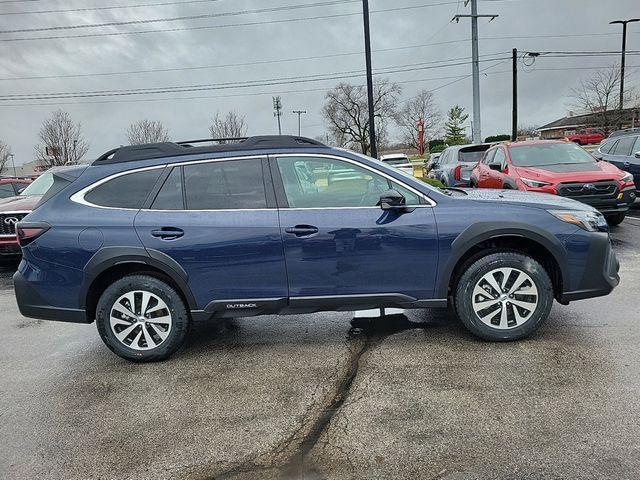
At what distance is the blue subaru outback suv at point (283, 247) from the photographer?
3941 millimetres

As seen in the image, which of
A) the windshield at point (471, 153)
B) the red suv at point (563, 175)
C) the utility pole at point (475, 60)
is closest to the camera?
the red suv at point (563, 175)

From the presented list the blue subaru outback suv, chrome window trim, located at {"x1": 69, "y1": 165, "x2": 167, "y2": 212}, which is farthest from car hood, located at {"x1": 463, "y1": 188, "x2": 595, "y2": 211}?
chrome window trim, located at {"x1": 69, "y1": 165, "x2": 167, "y2": 212}

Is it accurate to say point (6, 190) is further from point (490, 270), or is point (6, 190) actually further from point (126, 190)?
point (490, 270)

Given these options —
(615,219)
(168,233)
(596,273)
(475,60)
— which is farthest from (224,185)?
(475,60)

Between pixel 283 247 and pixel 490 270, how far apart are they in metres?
1.72

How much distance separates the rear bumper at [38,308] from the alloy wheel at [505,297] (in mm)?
3353

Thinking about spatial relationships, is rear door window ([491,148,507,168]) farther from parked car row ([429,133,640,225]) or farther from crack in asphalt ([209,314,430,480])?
crack in asphalt ([209,314,430,480])

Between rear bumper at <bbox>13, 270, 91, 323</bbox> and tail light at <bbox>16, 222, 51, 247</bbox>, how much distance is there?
0.33 meters

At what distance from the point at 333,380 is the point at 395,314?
5.34 feet

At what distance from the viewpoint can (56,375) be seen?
4.08 metres

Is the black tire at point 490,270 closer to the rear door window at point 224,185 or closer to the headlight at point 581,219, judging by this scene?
the headlight at point 581,219

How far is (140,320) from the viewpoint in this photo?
4.08m

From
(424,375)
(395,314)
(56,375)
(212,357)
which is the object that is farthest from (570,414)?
(56,375)

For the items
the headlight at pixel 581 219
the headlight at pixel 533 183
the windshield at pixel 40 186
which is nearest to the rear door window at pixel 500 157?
the headlight at pixel 533 183
